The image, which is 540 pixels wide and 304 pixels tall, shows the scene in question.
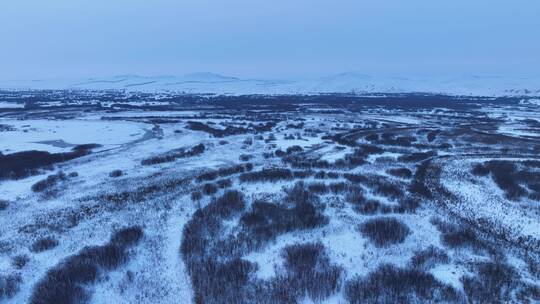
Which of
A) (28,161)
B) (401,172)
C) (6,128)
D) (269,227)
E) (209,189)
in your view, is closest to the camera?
(269,227)

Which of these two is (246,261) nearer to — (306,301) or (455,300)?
(306,301)

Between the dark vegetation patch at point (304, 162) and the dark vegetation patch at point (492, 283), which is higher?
the dark vegetation patch at point (304, 162)

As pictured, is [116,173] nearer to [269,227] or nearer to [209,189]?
[209,189]

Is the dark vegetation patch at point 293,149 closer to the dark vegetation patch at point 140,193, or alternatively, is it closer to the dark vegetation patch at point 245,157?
the dark vegetation patch at point 245,157

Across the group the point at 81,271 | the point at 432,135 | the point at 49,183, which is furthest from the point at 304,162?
the point at 432,135

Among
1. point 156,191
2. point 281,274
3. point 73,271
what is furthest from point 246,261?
point 156,191

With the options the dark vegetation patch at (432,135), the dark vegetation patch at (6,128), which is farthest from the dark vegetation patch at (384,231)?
the dark vegetation patch at (6,128)
